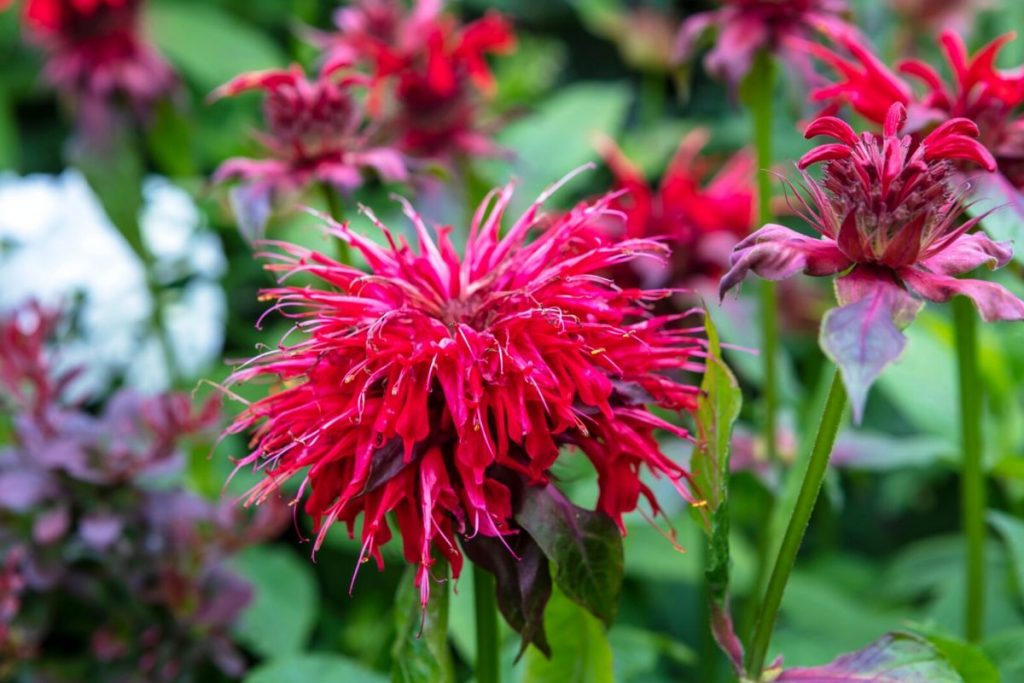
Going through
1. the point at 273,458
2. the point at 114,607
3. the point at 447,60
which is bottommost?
the point at 114,607

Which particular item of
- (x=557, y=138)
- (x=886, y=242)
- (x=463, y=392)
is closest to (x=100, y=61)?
(x=557, y=138)

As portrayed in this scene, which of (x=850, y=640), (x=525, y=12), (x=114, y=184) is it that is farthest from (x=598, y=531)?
(x=525, y=12)

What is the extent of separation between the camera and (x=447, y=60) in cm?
93

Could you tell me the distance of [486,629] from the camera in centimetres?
53

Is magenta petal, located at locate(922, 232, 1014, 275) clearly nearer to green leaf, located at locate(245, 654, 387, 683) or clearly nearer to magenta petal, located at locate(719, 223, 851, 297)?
magenta petal, located at locate(719, 223, 851, 297)

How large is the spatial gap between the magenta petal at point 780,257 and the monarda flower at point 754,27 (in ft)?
1.26

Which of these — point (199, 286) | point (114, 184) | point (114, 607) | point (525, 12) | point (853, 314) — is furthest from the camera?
point (525, 12)

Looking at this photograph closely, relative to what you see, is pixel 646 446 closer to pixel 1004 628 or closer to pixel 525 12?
pixel 1004 628

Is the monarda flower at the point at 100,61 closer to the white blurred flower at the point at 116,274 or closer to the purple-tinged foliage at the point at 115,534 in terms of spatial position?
the white blurred flower at the point at 116,274

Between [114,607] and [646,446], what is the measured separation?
19.1 inches

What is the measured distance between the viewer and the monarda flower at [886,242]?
41cm

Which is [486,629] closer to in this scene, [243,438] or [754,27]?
[754,27]

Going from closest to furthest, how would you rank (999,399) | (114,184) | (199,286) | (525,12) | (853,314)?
(853,314) < (999,399) < (114,184) < (199,286) < (525,12)

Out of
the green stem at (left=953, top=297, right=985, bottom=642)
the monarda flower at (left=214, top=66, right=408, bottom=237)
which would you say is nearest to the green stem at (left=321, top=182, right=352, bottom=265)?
the monarda flower at (left=214, top=66, right=408, bottom=237)
